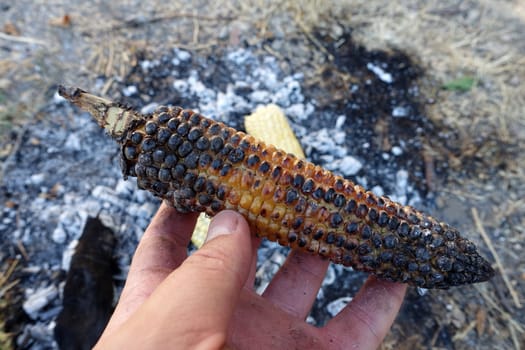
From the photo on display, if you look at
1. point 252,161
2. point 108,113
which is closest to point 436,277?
point 252,161

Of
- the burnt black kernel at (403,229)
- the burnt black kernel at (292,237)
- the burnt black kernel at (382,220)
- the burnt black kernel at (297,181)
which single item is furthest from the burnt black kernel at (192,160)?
the burnt black kernel at (403,229)

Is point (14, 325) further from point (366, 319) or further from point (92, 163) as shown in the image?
point (366, 319)

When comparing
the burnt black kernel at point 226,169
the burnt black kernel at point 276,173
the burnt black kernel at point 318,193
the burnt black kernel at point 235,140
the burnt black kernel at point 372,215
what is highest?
the burnt black kernel at point 235,140

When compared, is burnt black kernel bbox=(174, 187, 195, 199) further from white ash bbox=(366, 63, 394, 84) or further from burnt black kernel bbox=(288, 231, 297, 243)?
white ash bbox=(366, 63, 394, 84)

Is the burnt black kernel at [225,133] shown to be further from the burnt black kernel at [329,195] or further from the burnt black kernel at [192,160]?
the burnt black kernel at [329,195]

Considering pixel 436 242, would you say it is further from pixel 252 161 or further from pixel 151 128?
pixel 151 128

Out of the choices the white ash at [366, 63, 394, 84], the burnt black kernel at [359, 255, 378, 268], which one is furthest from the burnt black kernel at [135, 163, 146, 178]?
the white ash at [366, 63, 394, 84]
